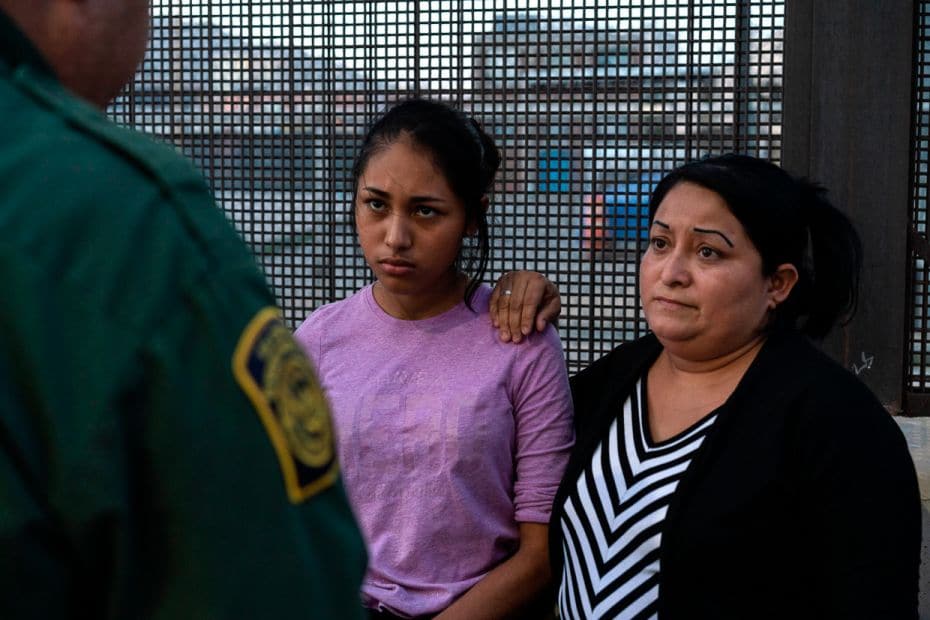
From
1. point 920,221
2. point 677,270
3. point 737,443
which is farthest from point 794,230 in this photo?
point 920,221

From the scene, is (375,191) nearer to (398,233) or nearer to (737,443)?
(398,233)

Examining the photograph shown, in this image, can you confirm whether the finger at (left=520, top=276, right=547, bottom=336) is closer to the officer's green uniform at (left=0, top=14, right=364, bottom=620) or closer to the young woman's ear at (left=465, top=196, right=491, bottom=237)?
the young woman's ear at (left=465, top=196, right=491, bottom=237)

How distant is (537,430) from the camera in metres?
2.33

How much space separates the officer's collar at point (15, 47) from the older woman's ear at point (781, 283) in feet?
5.90

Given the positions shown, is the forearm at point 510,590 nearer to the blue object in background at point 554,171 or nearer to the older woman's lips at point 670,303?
the older woman's lips at point 670,303

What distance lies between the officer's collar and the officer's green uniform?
0.11 ft

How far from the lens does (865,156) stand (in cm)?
356

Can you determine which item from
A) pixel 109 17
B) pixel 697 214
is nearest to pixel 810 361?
pixel 697 214

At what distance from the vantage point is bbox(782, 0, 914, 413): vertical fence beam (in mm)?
3514

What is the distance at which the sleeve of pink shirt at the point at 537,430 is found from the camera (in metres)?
2.32

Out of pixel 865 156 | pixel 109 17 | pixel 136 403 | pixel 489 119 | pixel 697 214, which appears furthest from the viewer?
pixel 489 119

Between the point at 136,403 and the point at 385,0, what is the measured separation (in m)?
3.42

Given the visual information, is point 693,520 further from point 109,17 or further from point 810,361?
point 109,17

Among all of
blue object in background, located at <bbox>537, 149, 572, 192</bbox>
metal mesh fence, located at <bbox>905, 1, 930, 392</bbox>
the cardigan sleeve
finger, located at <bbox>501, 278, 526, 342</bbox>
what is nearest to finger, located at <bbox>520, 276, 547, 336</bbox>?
finger, located at <bbox>501, 278, 526, 342</bbox>
